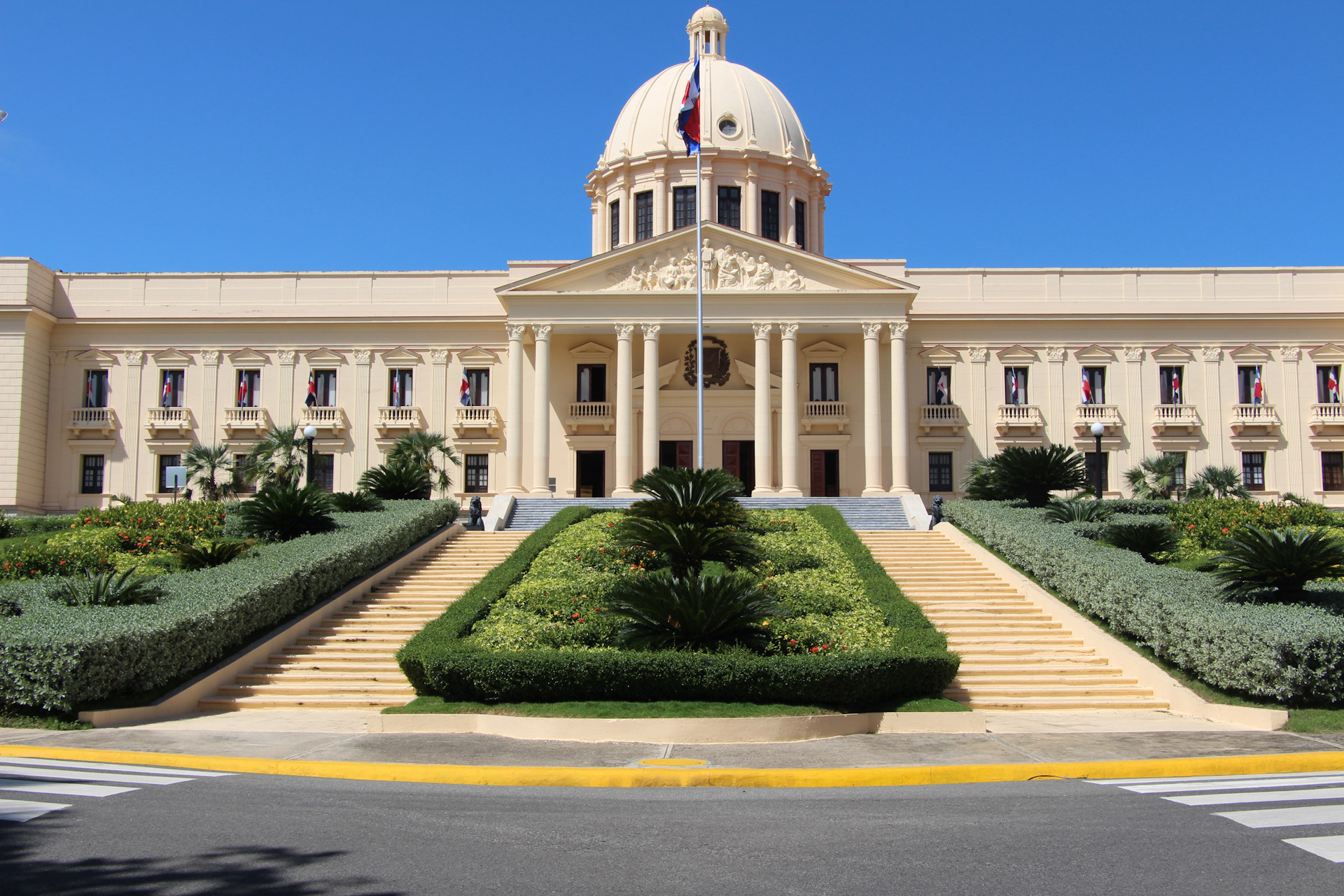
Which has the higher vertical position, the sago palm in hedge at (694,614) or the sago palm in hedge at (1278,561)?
the sago palm in hedge at (1278,561)

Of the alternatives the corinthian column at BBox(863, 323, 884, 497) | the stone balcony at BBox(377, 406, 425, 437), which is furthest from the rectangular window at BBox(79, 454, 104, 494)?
the corinthian column at BBox(863, 323, 884, 497)

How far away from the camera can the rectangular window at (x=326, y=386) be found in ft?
146

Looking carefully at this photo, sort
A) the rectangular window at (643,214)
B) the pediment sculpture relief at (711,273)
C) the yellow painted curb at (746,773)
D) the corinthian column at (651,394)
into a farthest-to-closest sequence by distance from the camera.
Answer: the rectangular window at (643,214), the pediment sculpture relief at (711,273), the corinthian column at (651,394), the yellow painted curb at (746,773)

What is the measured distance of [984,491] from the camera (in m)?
31.4

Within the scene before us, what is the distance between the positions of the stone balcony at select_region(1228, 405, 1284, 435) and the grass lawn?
3386 centimetres

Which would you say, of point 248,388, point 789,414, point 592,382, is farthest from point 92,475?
point 789,414

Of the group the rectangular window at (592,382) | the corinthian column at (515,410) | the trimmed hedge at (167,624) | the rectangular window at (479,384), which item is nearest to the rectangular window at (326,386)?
the rectangular window at (479,384)

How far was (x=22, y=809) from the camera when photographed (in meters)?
8.48

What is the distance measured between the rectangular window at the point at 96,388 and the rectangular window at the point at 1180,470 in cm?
4274

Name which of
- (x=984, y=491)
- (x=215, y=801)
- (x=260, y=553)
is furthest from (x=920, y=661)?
(x=984, y=491)

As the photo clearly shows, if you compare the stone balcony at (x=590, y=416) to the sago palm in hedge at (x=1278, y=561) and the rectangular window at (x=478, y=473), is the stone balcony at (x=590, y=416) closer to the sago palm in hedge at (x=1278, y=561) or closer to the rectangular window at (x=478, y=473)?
the rectangular window at (x=478, y=473)

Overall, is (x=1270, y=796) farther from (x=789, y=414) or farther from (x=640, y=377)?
(x=640, y=377)

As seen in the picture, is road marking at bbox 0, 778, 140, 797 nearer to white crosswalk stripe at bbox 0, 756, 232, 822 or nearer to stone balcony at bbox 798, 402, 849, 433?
white crosswalk stripe at bbox 0, 756, 232, 822

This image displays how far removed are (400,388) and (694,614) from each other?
31.8 meters
